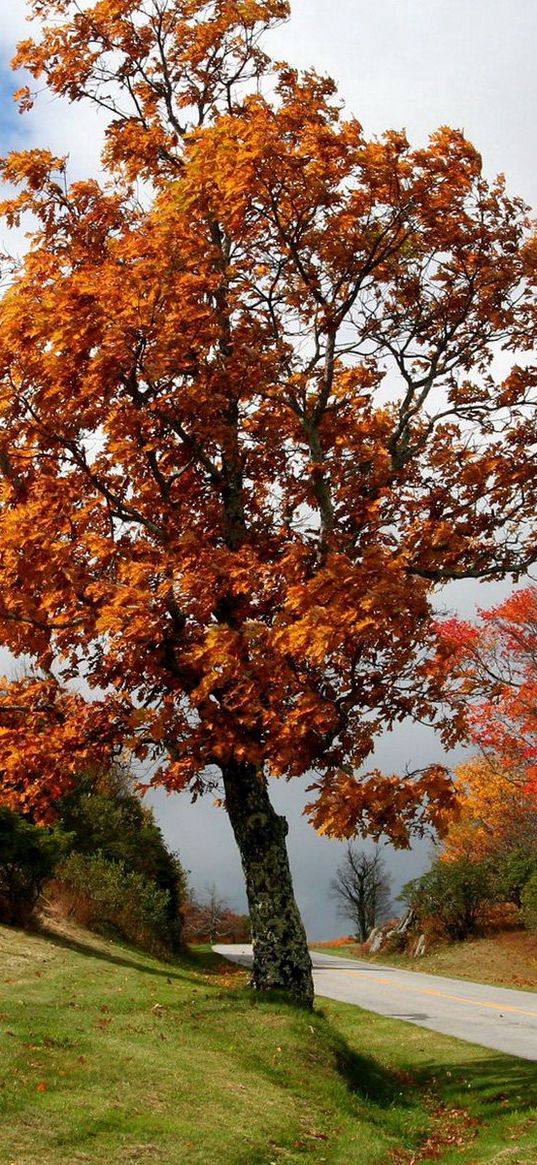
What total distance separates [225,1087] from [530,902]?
87.6 ft

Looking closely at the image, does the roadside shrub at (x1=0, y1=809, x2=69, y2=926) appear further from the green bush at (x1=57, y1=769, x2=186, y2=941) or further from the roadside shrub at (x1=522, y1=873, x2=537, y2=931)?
the roadside shrub at (x1=522, y1=873, x2=537, y2=931)

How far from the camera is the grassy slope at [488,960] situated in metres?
32.9

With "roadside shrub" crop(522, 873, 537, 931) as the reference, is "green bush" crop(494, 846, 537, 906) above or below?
above

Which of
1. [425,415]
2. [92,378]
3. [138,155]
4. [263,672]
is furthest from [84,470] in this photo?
[138,155]

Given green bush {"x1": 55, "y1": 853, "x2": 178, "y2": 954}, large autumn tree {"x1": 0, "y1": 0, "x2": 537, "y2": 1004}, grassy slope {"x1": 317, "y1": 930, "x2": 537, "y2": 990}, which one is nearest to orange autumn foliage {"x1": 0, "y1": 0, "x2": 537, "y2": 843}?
large autumn tree {"x1": 0, "y1": 0, "x2": 537, "y2": 1004}

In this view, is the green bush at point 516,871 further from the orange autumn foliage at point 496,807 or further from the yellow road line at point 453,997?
the yellow road line at point 453,997

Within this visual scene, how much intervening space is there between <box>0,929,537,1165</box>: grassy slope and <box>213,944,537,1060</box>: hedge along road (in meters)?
1.06

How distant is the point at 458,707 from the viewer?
38.8 ft

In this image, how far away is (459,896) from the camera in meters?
39.8

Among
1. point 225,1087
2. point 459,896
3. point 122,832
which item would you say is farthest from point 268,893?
point 459,896

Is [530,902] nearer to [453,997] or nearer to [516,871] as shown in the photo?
[516,871]

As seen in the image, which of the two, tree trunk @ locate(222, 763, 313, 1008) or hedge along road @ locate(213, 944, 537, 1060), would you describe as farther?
hedge along road @ locate(213, 944, 537, 1060)

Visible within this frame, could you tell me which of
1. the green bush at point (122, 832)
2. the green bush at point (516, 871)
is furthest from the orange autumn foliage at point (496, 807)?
the green bush at point (122, 832)

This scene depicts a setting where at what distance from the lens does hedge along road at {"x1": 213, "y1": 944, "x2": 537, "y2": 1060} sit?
17.2 m
